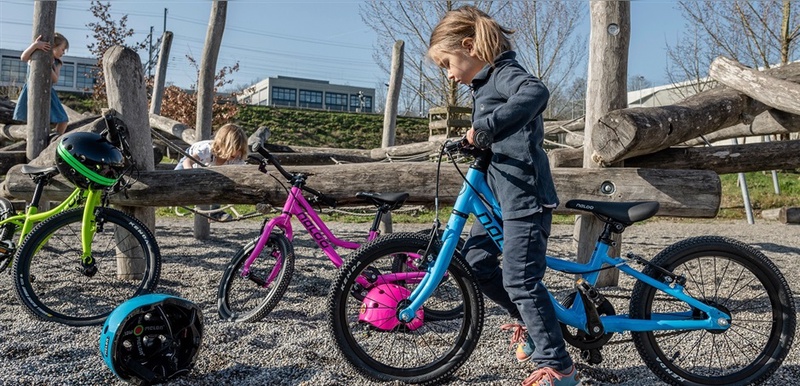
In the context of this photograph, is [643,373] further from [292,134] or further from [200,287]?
[292,134]

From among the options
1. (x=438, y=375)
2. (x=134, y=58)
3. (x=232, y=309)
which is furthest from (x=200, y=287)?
(x=438, y=375)

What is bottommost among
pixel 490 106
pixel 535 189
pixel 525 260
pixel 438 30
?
pixel 525 260

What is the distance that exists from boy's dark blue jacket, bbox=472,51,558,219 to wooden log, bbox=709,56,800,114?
3.09 metres

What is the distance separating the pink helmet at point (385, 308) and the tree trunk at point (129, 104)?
96.6 inches

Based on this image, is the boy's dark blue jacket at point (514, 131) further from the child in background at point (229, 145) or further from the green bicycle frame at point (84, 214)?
the child in background at point (229, 145)

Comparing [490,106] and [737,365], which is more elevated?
[490,106]

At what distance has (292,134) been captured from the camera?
73.3 ft

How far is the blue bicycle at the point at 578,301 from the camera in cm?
279

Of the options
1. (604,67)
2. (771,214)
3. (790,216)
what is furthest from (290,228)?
(771,214)

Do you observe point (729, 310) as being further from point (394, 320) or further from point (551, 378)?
point (394, 320)

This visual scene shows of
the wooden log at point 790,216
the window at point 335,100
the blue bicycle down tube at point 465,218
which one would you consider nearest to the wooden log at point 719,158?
the blue bicycle down tube at point 465,218

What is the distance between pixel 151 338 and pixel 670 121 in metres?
3.60

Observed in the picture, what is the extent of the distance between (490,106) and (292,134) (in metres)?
20.1

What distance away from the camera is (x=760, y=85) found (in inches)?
194
